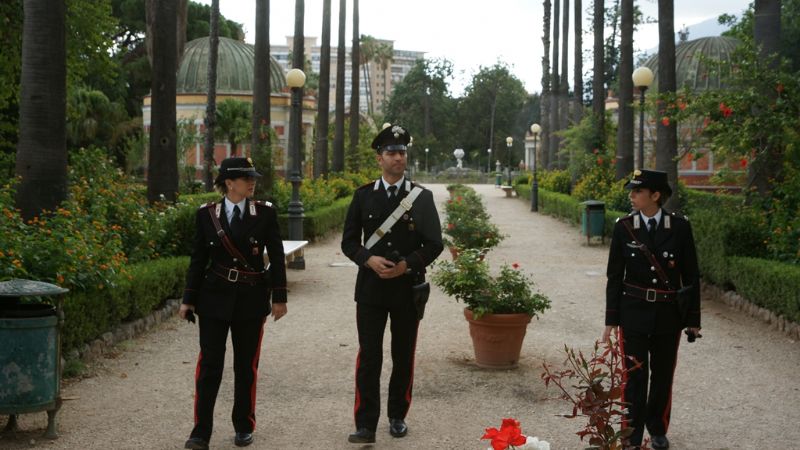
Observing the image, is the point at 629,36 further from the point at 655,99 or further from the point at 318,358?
the point at 318,358

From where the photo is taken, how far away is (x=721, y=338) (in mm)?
10680

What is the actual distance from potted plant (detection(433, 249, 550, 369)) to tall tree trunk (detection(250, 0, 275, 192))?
14.0m

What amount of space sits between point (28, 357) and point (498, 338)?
12.9 feet

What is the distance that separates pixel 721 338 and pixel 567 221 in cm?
Answer: 1952

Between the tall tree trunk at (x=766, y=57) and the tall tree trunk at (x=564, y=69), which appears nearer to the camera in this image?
the tall tree trunk at (x=766, y=57)

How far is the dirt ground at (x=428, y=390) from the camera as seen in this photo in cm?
654

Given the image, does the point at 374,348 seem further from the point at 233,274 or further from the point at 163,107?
the point at 163,107

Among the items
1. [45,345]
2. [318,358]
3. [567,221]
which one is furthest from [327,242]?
[45,345]

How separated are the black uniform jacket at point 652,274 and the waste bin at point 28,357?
3.40 m

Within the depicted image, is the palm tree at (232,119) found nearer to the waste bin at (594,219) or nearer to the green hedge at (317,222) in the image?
the green hedge at (317,222)

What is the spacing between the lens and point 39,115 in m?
10.8

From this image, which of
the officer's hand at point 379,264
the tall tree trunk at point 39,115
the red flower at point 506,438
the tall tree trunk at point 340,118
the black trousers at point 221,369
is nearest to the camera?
the red flower at point 506,438

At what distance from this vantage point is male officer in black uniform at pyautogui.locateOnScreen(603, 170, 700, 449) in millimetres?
5883

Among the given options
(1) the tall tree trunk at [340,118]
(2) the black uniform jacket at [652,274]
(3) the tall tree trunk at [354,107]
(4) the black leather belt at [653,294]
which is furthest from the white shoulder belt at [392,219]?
(3) the tall tree trunk at [354,107]
